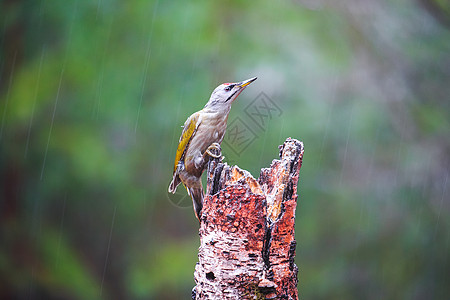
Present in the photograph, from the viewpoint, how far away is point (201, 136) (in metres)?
2.55

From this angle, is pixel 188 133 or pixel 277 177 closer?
pixel 277 177

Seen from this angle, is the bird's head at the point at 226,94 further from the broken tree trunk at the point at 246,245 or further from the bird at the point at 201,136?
the broken tree trunk at the point at 246,245

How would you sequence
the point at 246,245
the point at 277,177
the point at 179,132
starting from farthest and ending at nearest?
the point at 179,132
the point at 277,177
the point at 246,245

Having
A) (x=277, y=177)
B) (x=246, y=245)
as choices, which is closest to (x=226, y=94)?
(x=277, y=177)

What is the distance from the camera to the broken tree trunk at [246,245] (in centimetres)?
162

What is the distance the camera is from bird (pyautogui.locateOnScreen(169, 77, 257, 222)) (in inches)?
100

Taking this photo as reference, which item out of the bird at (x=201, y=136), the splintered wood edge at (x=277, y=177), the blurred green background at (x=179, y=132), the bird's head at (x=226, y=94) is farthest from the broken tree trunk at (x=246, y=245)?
the blurred green background at (x=179, y=132)

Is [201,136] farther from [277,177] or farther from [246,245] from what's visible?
[246,245]

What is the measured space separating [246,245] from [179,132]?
6.42 feet

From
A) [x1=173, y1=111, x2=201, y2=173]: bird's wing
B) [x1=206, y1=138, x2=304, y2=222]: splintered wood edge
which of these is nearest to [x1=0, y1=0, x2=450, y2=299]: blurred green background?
[x1=173, y1=111, x2=201, y2=173]: bird's wing
